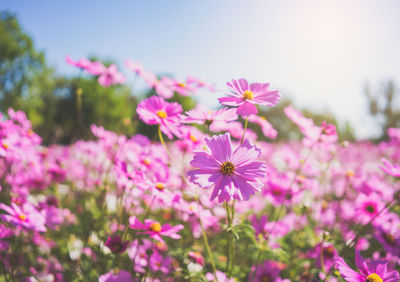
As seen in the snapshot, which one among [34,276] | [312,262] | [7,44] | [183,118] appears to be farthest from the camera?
[7,44]

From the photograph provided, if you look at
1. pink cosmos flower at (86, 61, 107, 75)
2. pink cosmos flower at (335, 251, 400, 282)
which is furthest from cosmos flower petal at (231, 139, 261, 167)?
pink cosmos flower at (86, 61, 107, 75)

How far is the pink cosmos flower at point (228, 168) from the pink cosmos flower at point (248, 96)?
13 centimetres

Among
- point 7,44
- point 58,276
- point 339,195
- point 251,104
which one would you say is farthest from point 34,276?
point 7,44

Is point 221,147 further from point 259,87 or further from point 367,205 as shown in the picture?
point 367,205

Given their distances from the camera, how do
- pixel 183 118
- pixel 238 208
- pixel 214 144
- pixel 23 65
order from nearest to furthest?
pixel 214 144, pixel 183 118, pixel 238 208, pixel 23 65

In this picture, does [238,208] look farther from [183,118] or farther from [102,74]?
[102,74]

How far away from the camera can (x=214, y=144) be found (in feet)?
2.87

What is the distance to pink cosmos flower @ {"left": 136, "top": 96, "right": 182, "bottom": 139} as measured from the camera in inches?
42.0

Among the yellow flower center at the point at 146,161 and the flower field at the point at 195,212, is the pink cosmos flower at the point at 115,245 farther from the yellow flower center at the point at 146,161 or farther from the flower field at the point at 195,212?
the yellow flower center at the point at 146,161

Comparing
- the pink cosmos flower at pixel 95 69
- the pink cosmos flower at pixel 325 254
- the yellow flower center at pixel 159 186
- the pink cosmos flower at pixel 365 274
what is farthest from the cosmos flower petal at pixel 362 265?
the pink cosmos flower at pixel 95 69

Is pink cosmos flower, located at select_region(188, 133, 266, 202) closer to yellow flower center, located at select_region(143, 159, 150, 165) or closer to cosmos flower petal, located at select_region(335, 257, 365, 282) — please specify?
cosmos flower petal, located at select_region(335, 257, 365, 282)

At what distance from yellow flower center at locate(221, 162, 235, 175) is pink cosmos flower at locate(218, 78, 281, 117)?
185 millimetres

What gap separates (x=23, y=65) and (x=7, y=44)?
1524 millimetres

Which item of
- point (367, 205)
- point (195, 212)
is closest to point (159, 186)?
point (195, 212)
